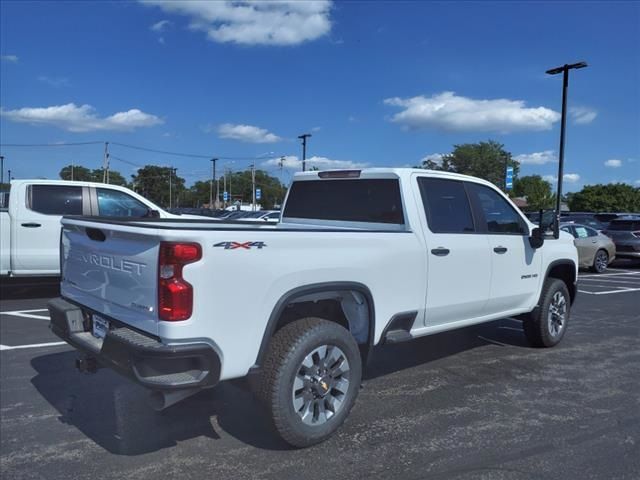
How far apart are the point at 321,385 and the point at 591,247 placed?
48.0 ft

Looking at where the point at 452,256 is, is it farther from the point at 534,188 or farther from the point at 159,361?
the point at 534,188

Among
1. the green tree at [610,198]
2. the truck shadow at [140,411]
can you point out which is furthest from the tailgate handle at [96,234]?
the green tree at [610,198]

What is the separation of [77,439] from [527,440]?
3.19 meters

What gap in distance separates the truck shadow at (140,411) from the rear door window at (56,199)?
13.2 feet

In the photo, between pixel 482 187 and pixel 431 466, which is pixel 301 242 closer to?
pixel 431 466

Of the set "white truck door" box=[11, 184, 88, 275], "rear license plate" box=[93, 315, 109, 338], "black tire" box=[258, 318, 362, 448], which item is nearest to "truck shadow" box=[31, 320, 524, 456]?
"black tire" box=[258, 318, 362, 448]

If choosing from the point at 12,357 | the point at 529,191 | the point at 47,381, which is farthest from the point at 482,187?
the point at 529,191

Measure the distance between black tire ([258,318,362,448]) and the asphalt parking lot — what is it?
0.57 ft

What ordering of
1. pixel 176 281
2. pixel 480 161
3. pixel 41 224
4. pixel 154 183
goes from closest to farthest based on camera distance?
pixel 176 281, pixel 41 224, pixel 480 161, pixel 154 183

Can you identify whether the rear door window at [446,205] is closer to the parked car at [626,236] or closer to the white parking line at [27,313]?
the white parking line at [27,313]

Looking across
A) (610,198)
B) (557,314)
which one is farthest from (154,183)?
(557,314)

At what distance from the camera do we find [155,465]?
3.55 meters

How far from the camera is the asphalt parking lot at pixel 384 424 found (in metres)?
3.54

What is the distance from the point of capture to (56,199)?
30.6 ft
